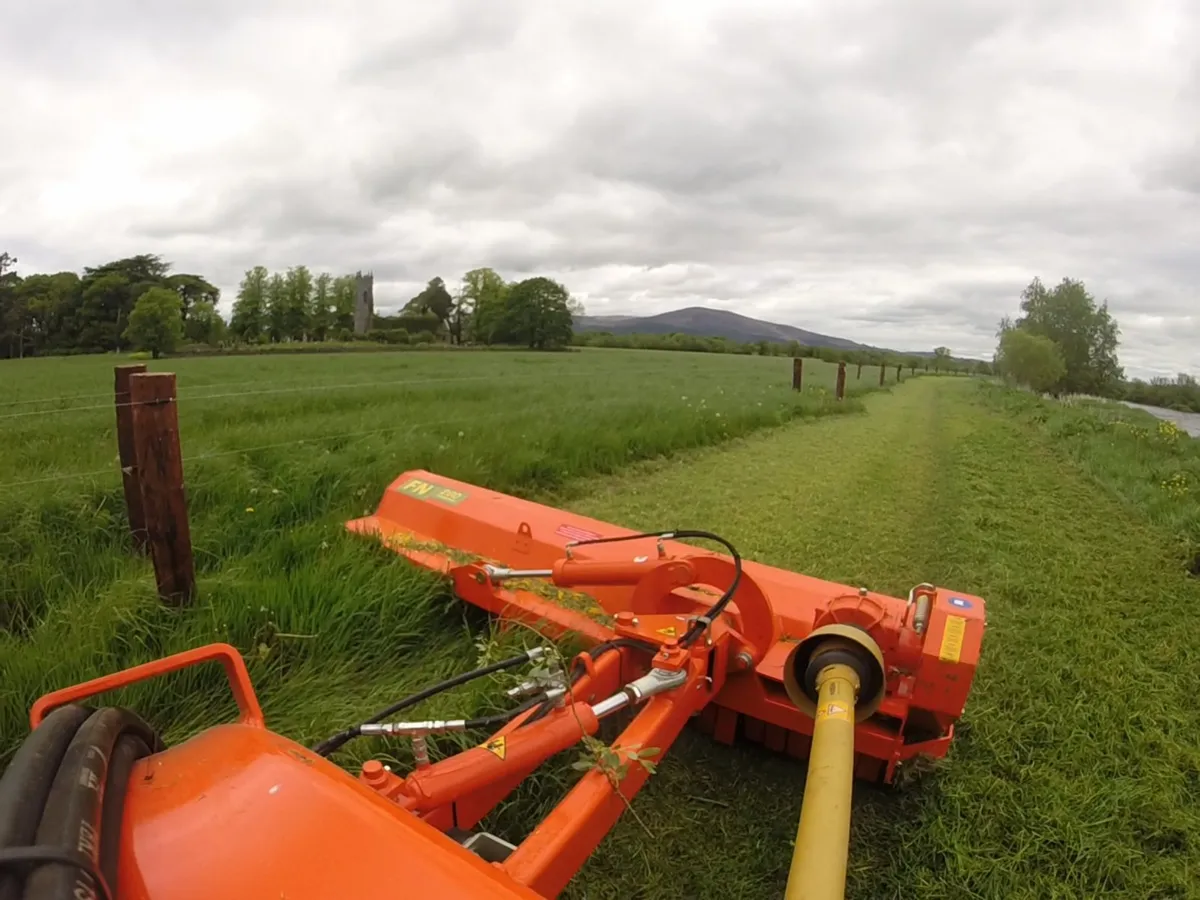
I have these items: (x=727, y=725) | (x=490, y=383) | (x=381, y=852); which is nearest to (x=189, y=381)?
(x=490, y=383)

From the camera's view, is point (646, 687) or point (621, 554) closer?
point (646, 687)

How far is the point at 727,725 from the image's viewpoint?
2965 millimetres

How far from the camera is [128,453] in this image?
401 centimetres

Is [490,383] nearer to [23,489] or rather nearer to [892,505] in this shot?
[892,505]

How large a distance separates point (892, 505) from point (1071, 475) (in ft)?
15.0

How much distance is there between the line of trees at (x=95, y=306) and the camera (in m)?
12.8

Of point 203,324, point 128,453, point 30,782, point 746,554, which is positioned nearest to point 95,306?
point 203,324

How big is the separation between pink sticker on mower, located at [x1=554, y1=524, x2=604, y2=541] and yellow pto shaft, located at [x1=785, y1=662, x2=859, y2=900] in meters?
1.58

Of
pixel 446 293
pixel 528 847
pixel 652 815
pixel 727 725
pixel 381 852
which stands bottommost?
pixel 652 815

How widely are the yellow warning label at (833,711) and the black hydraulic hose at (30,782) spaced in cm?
169

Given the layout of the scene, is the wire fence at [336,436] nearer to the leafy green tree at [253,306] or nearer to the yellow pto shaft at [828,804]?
the yellow pto shaft at [828,804]

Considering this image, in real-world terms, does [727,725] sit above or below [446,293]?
below

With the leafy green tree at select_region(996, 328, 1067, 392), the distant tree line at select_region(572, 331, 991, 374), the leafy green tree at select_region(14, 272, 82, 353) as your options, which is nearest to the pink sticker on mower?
the leafy green tree at select_region(14, 272, 82, 353)

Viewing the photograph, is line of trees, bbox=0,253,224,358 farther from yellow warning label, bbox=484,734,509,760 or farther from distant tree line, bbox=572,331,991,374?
distant tree line, bbox=572,331,991,374
